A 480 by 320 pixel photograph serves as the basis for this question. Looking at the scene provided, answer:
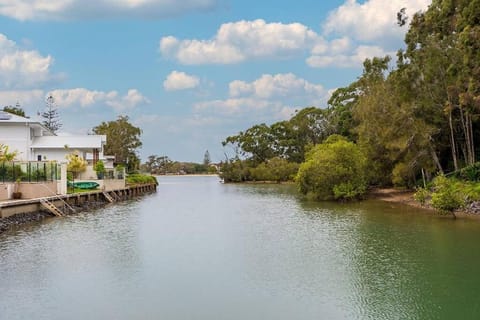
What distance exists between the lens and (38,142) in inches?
1961

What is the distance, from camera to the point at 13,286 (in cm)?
1284

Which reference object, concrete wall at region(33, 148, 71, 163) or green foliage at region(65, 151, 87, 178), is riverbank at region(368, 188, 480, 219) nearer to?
green foliage at region(65, 151, 87, 178)

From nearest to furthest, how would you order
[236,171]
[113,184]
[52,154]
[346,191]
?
[346,191] → [113,184] → [52,154] → [236,171]

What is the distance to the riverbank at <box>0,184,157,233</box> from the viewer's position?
81.6 ft

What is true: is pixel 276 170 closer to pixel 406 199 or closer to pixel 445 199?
pixel 406 199

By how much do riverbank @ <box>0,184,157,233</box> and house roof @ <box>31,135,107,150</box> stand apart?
24.6ft

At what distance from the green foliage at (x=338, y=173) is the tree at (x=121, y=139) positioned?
41.2 m

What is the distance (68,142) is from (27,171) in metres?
21.0

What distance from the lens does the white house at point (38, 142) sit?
1821 inches

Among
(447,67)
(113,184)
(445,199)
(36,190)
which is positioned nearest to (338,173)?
(447,67)

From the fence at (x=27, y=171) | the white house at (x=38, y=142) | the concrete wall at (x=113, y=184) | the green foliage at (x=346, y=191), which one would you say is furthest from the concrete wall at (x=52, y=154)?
the green foliage at (x=346, y=191)

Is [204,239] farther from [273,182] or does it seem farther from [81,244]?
[273,182]

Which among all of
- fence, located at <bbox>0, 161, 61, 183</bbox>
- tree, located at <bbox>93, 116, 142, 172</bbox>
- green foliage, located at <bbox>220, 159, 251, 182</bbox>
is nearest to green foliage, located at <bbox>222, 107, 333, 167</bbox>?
green foliage, located at <bbox>220, 159, 251, 182</bbox>

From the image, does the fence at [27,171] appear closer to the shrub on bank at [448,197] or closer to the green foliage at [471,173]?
the shrub on bank at [448,197]
